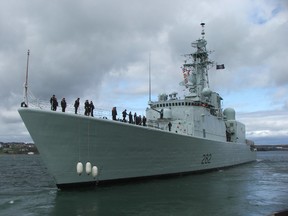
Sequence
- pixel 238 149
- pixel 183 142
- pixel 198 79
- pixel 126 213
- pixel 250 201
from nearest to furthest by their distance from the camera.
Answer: pixel 126 213
pixel 250 201
pixel 183 142
pixel 198 79
pixel 238 149

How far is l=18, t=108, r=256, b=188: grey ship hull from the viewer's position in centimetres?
1355

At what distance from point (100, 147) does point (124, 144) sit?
1.27 metres

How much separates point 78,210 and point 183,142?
9.34m

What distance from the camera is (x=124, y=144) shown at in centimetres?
1545

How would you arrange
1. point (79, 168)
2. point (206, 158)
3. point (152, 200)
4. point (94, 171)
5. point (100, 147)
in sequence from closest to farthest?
point (152, 200) < point (79, 168) < point (94, 171) < point (100, 147) < point (206, 158)

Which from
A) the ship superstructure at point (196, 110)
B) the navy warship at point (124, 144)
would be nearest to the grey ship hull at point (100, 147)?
the navy warship at point (124, 144)

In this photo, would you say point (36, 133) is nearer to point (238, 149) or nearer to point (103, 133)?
point (103, 133)

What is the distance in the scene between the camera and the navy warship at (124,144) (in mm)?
13649

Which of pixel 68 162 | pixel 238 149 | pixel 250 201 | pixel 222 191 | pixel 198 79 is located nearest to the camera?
pixel 250 201

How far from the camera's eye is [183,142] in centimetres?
1923

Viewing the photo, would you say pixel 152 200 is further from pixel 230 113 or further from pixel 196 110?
pixel 230 113

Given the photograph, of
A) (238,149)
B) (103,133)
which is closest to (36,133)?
(103,133)

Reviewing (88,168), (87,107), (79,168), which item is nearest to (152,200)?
(88,168)

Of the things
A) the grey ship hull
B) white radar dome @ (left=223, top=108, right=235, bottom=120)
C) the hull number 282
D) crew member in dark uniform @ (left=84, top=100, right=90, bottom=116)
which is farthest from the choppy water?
white radar dome @ (left=223, top=108, right=235, bottom=120)
